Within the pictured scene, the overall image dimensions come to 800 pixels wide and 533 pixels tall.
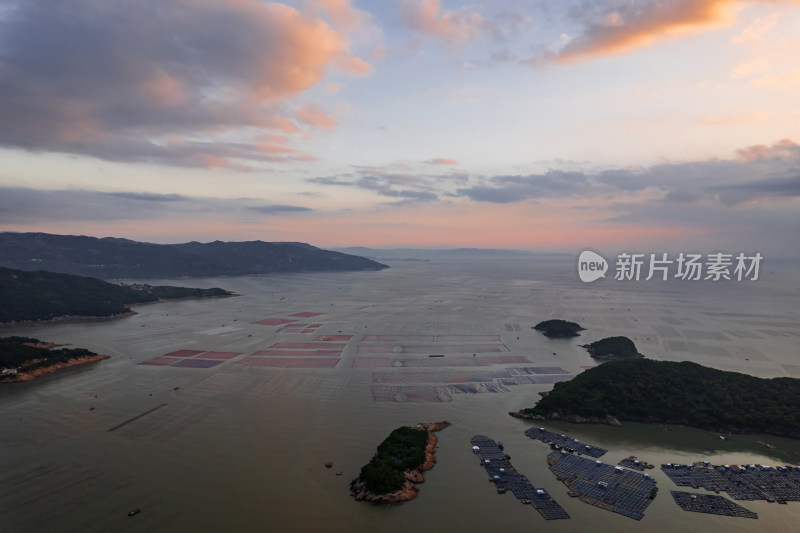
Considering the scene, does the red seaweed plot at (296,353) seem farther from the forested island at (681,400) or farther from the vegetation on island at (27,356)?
the forested island at (681,400)

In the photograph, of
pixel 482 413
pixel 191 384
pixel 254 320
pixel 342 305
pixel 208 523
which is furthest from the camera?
pixel 342 305

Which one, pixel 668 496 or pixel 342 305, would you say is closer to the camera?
pixel 668 496

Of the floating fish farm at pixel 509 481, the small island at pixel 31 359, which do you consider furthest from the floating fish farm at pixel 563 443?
the small island at pixel 31 359

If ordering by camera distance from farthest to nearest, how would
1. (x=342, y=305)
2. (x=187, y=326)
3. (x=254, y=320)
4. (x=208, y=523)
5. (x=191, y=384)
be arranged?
(x=342, y=305), (x=254, y=320), (x=187, y=326), (x=191, y=384), (x=208, y=523)

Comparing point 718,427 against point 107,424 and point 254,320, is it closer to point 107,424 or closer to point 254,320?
point 107,424

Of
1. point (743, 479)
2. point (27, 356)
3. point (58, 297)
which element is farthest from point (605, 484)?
point (58, 297)

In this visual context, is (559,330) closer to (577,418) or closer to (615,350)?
(615,350)

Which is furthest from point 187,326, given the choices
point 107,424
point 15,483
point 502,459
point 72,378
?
point 502,459
